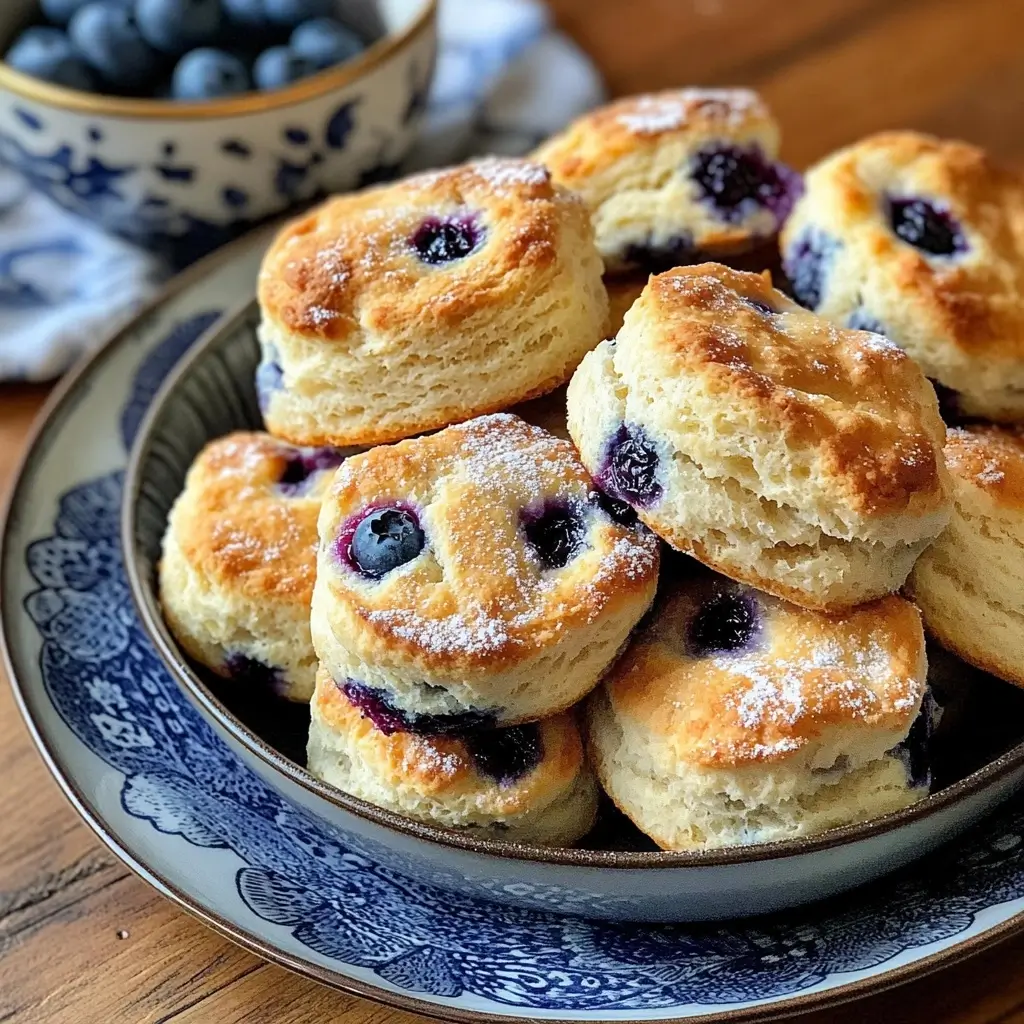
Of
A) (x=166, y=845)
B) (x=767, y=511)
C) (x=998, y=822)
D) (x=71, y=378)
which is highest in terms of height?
(x=767, y=511)

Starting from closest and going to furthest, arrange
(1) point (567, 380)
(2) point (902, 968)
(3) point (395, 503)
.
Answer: (2) point (902, 968), (3) point (395, 503), (1) point (567, 380)

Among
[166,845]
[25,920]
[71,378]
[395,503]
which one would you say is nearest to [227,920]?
[166,845]

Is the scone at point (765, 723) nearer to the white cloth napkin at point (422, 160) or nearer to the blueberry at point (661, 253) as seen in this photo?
the blueberry at point (661, 253)

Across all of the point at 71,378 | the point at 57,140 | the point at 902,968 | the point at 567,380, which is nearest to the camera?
the point at 902,968

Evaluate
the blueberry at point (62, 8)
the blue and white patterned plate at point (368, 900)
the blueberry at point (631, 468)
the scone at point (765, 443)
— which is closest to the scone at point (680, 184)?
the scone at point (765, 443)

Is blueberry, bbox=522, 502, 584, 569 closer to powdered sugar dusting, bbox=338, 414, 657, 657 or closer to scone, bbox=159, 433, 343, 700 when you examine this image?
powdered sugar dusting, bbox=338, 414, 657, 657

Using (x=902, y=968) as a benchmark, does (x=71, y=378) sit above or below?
above

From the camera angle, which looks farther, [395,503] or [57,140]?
[57,140]

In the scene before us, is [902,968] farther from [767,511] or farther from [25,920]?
[25,920]
